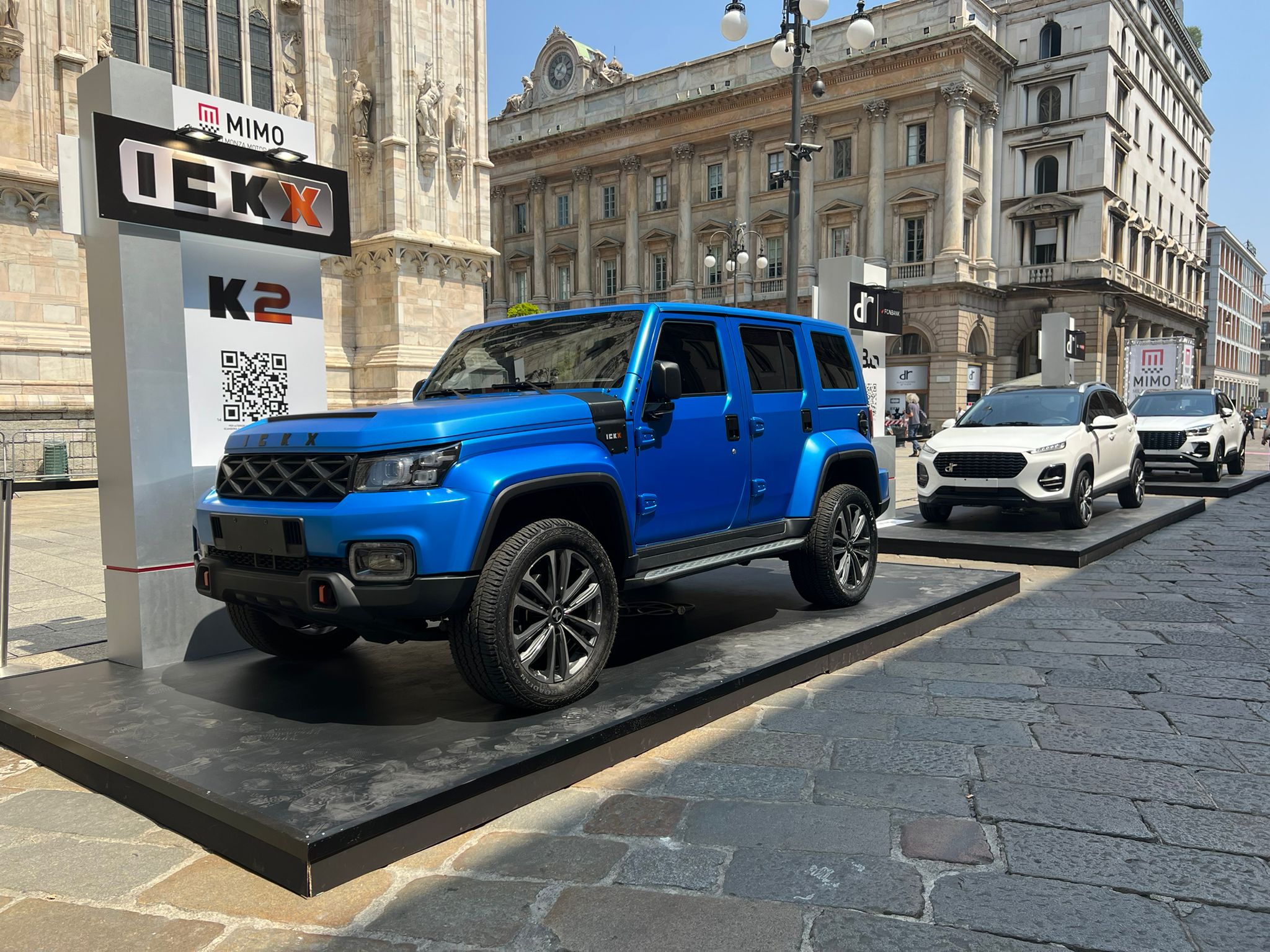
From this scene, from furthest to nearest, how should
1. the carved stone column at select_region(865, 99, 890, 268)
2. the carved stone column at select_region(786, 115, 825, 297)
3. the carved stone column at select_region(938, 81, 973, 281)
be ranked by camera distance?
the carved stone column at select_region(786, 115, 825, 297) < the carved stone column at select_region(865, 99, 890, 268) < the carved stone column at select_region(938, 81, 973, 281)

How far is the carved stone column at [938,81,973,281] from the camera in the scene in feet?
148

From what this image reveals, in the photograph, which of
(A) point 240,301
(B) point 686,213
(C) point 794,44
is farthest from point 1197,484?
(B) point 686,213

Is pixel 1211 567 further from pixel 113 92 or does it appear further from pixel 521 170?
pixel 521 170

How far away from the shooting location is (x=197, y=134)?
5223 mm

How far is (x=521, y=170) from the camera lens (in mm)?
61625

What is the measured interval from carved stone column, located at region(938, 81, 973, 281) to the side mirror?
4387 cm

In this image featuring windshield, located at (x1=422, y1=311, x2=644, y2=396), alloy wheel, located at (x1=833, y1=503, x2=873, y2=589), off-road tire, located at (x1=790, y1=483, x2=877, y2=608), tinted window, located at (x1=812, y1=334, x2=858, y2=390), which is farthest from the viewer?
tinted window, located at (x1=812, y1=334, x2=858, y2=390)

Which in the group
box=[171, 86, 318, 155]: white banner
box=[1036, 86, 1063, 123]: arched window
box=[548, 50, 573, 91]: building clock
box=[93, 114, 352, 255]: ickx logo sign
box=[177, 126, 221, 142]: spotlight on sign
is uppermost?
box=[548, 50, 573, 91]: building clock

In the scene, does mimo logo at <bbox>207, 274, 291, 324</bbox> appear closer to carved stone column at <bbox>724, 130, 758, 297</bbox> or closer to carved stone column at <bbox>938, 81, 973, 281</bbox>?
carved stone column at <bbox>938, 81, 973, 281</bbox>

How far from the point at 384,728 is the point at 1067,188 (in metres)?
51.6

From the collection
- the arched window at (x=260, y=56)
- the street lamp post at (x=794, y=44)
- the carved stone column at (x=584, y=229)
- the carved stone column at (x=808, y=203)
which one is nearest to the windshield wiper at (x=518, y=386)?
the street lamp post at (x=794, y=44)

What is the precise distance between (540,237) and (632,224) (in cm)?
731

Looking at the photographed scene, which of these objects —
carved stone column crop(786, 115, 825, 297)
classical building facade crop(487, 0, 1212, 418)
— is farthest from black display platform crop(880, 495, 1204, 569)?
carved stone column crop(786, 115, 825, 297)

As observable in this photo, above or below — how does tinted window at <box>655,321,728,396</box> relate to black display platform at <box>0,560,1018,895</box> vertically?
above
